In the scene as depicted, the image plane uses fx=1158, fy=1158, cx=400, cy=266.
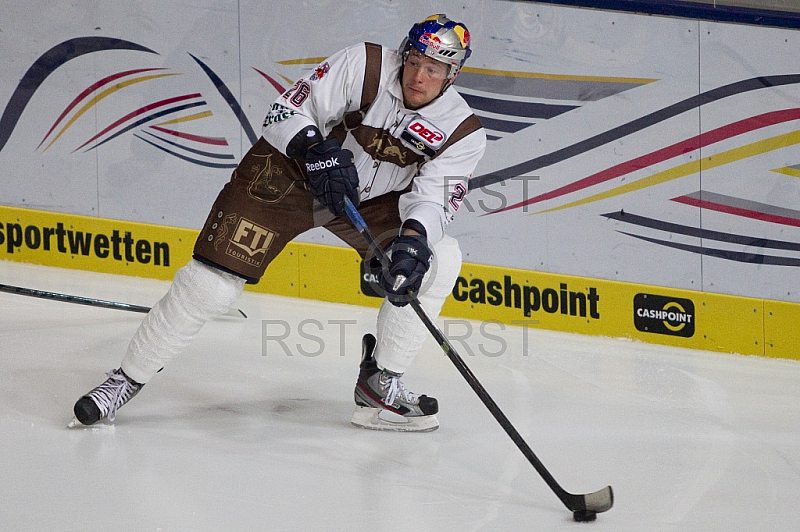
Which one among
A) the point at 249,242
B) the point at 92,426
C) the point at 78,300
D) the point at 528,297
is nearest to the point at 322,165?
the point at 249,242

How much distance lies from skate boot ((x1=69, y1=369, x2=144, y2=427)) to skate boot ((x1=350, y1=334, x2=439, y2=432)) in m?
0.67

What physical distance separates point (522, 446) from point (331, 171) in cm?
88

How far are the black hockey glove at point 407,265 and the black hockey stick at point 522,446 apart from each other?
2.1 inches

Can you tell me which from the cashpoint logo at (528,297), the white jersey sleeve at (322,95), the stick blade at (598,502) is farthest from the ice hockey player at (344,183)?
the cashpoint logo at (528,297)

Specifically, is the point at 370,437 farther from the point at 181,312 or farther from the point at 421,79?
the point at 421,79

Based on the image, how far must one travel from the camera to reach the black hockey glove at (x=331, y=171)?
310 centimetres

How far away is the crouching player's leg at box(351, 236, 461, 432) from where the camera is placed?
344 cm

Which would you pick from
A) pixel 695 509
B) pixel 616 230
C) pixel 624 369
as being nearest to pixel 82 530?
pixel 695 509

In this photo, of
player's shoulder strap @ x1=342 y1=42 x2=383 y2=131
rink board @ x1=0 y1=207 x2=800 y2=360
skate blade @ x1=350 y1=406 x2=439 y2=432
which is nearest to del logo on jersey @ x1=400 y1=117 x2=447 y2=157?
player's shoulder strap @ x1=342 y1=42 x2=383 y2=131

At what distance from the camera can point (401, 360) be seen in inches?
138

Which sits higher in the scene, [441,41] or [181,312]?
[441,41]

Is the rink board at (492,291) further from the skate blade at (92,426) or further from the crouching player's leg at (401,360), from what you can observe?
the skate blade at (92,426)

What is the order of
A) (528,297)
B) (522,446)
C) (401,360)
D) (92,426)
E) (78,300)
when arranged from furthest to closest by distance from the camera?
(528,297) → (78,300) → (401,360) → (92,426) → (522,446)

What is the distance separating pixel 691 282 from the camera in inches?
174
